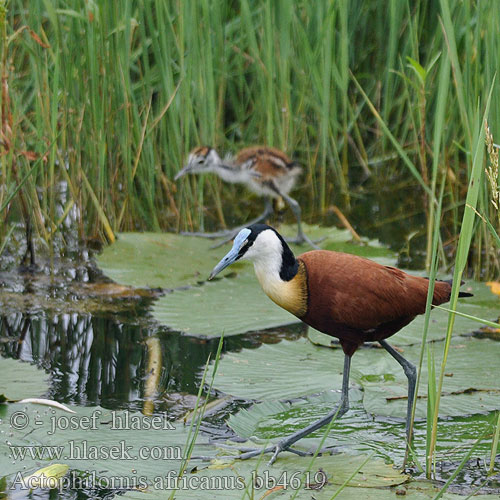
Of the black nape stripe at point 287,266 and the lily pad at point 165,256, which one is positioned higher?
the black nape stripe at point 287,266

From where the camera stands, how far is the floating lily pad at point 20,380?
3129 mm

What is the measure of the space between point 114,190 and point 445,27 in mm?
2148

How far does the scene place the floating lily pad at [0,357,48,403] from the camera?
313 cm

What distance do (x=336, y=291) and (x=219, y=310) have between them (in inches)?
44.2

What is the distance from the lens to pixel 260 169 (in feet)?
17.2

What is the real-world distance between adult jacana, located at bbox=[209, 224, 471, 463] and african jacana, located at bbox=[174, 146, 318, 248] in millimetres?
1817

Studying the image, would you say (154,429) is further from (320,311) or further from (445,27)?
(445,27)

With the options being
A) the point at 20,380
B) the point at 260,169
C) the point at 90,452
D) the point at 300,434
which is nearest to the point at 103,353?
the point at 20,380

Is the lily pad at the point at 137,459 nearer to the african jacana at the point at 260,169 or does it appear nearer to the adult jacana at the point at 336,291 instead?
the adult jacana at the point at 336,291

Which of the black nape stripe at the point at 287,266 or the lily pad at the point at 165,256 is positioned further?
the lily pad at the point at 165,256

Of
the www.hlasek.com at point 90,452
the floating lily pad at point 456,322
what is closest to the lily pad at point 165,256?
the floating lily pad at point 456,322

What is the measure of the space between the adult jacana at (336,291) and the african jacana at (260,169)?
5.96 feet

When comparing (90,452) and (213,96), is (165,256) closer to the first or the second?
(213,96)

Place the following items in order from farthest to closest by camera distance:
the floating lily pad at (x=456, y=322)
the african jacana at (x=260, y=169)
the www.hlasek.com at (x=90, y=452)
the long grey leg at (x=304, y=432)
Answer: the african jacana at (x=260, y=169)
the floating lily pad at (x=456, y=322)
the long grey leg at (x=304, y=432)
the www.hlasek.com at (x=90, y=452)
